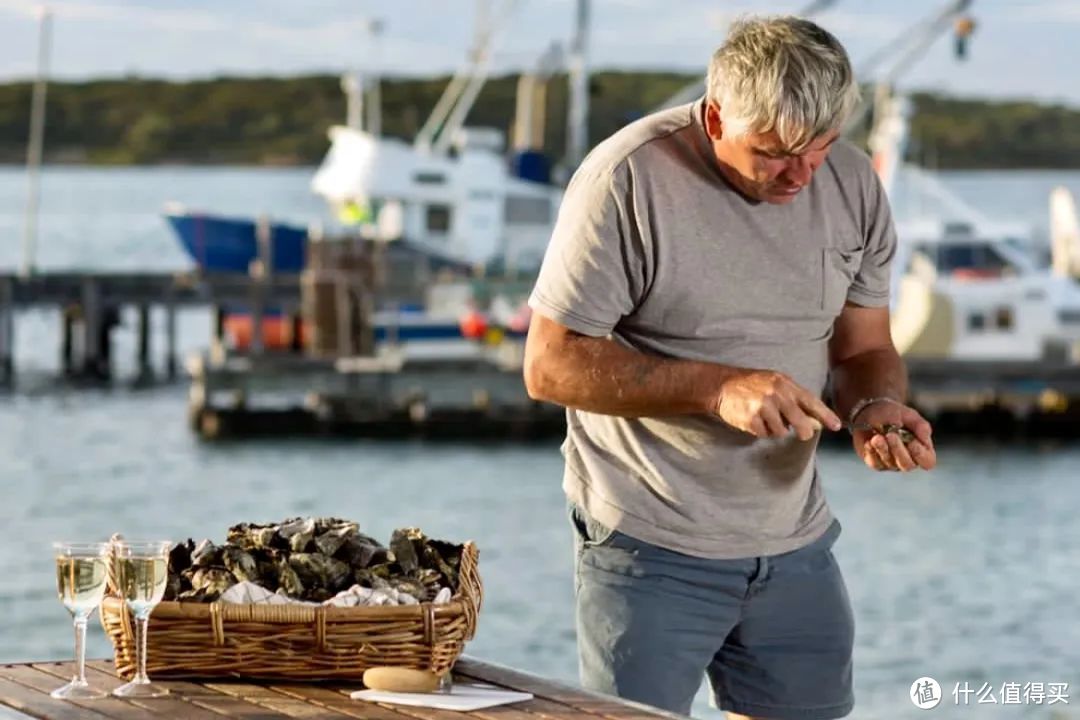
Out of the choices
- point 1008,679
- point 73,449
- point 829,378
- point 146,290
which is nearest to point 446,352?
point 73,449

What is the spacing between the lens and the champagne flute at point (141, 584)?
3270 millimetres

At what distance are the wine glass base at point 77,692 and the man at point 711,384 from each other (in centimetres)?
78

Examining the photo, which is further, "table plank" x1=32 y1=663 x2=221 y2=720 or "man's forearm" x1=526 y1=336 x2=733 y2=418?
"man's forearm" x1=526 y1=336 x2=733 y2=418

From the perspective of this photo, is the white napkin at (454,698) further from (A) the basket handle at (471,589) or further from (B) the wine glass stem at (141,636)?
(B) the wine glass stem at (141,636)

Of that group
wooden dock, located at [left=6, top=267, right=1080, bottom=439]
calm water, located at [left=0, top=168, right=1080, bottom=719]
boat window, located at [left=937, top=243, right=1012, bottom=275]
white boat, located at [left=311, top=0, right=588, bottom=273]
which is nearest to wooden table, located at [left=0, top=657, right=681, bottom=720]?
calm water, located at [left=0, top=168, right=1080, bottom=719]

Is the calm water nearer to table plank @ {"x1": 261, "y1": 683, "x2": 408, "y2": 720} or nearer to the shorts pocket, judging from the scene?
the shorts pocket

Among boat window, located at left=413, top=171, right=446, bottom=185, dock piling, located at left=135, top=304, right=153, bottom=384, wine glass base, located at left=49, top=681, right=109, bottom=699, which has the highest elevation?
wine glass base, located at left=49, top=681, right=109, bottom=699

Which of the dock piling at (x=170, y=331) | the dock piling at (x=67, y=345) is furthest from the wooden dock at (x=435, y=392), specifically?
the dock piling at (x=67, y=345)

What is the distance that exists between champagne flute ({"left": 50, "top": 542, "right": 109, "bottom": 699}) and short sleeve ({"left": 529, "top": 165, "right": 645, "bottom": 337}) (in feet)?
2.54

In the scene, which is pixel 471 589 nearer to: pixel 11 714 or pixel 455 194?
pixel 11 714

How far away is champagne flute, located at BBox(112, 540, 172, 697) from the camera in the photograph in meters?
A: 3.27

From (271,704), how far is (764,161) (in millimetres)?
1012

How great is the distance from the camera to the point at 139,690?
3.27m

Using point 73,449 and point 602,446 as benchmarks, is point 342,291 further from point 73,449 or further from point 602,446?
point 602,446
